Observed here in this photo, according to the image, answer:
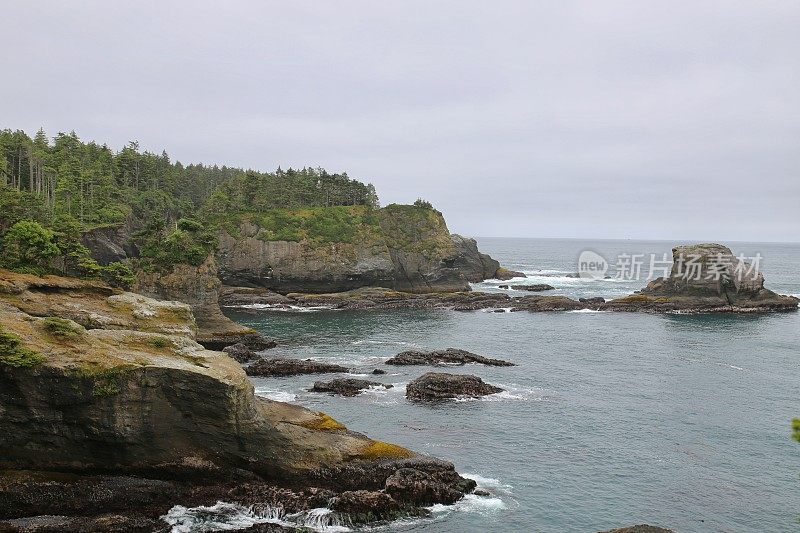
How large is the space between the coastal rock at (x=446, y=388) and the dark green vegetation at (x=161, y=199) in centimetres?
3004

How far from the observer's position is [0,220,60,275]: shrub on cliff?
4288 centimetres

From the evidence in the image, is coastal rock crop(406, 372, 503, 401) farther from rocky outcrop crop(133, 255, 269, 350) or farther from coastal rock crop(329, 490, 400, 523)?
rocky outcrop crop(133, 255, 269, 350)

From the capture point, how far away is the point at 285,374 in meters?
58.2

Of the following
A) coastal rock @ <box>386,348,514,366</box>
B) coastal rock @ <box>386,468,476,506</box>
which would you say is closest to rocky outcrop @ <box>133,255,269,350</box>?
coastal rock @ <box>386,348,514,366</box>

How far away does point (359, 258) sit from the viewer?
12406cm

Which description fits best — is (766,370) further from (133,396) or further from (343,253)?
(343,253)

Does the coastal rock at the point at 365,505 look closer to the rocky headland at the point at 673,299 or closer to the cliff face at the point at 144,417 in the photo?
the cliff face at the point at 144,417

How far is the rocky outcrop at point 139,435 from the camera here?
2703 cm

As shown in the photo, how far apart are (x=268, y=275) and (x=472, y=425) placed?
82.4m

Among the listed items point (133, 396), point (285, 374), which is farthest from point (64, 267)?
point (133, 396)

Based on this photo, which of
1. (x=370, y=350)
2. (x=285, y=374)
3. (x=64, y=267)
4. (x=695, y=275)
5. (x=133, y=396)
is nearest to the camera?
(x=133, y=396)

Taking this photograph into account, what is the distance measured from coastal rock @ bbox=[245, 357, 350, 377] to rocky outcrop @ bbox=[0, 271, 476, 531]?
84.6 ft

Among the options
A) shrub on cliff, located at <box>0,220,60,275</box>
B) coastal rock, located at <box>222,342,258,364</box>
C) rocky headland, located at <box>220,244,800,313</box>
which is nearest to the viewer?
shrub on cliff, located at <box>0,220,60,275</box>

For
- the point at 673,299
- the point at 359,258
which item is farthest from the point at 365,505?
the point at 673,299
